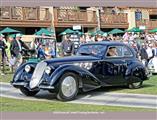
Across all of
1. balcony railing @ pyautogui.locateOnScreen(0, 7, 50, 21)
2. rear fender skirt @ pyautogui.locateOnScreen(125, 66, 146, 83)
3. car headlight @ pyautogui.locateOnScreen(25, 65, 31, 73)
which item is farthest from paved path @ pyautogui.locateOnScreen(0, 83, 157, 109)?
balcony railing @ pyautogui.locateOnScreen(0, 7, 50, 21)

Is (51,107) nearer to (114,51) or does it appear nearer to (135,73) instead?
(114,51)

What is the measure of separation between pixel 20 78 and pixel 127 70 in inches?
129

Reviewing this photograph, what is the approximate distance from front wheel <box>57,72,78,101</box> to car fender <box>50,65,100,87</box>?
119 mm

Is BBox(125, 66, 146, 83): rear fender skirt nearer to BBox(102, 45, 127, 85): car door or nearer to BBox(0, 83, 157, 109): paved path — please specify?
BBox(102, 45, 127, 85): car door

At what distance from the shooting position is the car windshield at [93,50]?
42.3 ft

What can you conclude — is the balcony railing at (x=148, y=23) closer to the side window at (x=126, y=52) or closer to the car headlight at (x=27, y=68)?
the side window at (x=126, y=52)

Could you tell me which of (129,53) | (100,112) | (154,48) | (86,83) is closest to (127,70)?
(129,53)

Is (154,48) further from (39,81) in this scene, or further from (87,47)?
(39,81)

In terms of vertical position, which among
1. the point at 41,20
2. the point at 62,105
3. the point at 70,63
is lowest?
the point at 62,105

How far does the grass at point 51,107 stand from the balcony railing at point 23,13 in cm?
2899

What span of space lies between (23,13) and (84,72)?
30.5 meters

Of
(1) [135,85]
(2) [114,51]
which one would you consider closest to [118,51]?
→ (2) [114,51]

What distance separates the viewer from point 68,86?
11.3 meters

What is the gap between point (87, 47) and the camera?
529 inches
